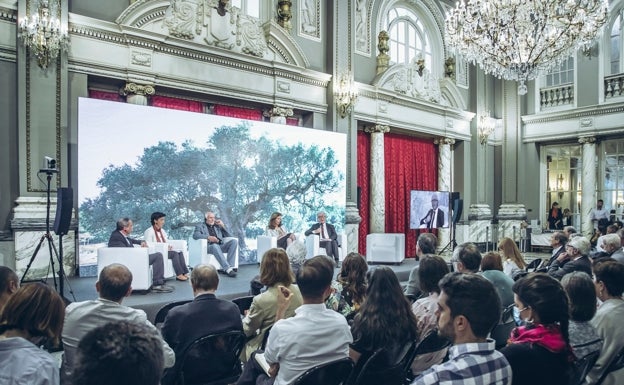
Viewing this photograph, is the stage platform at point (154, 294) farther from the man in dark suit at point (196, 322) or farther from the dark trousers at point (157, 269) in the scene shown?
the man in dark suit at point (196, 322)

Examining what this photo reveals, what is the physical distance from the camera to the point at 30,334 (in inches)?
63.8

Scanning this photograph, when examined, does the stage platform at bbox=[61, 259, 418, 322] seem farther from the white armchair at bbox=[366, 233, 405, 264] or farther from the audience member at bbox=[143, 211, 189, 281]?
the white armchair at bbox=[366, 233, 405, 264]

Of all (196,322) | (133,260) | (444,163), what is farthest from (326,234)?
(196,322)

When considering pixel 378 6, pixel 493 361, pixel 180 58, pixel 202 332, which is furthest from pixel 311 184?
pixel 493 361

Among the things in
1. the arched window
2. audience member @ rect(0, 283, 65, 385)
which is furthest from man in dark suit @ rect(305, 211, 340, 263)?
audience member @ rect(0, 283, 65, 385)

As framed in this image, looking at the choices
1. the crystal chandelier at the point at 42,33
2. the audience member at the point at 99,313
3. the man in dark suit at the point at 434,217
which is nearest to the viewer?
the audience member at the point at 99,313

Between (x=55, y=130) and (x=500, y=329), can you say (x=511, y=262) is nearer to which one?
(x=500, y=329)

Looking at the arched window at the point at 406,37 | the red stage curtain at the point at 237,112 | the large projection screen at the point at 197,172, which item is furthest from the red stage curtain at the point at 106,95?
the arched window at the point at 406,37

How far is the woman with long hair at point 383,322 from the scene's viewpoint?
6.75ft

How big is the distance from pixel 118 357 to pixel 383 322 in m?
1.40

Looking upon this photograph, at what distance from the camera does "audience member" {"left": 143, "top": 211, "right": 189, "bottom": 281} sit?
18.8 ft

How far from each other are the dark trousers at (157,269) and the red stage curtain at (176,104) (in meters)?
2.36

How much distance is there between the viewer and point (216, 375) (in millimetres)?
2289

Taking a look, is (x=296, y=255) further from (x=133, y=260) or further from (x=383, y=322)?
(x=133, y=260)
